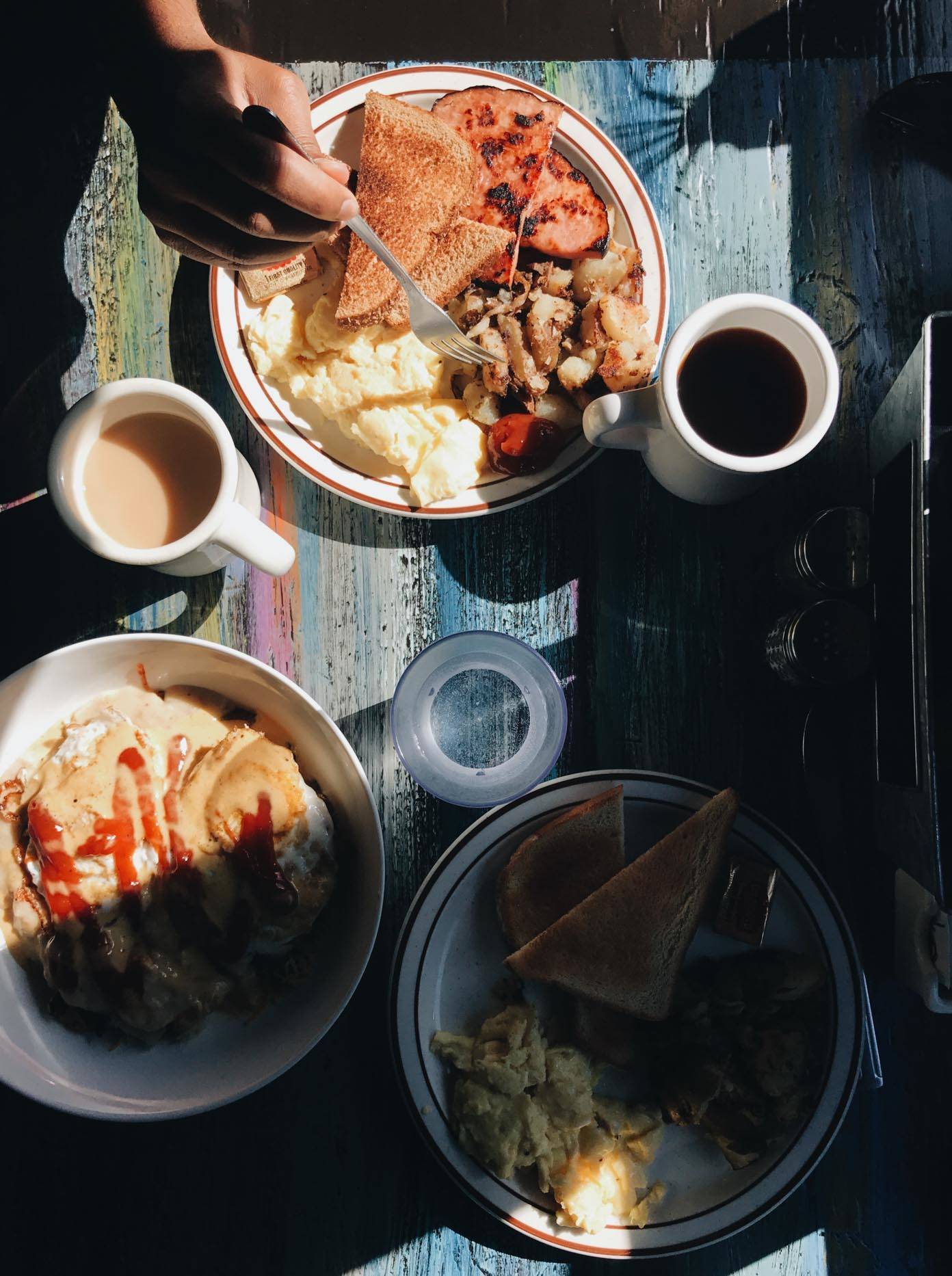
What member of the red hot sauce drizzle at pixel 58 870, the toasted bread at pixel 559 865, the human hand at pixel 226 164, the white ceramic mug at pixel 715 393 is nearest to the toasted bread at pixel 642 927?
the toasted bread at pixel 559 865

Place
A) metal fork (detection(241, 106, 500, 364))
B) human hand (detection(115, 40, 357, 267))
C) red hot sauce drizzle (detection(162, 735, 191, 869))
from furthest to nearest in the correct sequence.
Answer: red hot sauce drizzle (detection(162, 735, 191, 869)) → metal fork (detection(241, 106, 500, 364)) → human hand (detection(115, 40, 357, 267))

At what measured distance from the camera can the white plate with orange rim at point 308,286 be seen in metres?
1.50

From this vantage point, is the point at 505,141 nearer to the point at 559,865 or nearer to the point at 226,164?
the point at 226,164

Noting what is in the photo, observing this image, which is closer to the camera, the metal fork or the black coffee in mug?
the metal fork

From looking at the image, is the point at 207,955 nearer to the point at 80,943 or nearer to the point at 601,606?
the point at 80,943

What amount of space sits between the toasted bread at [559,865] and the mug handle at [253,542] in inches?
25.2

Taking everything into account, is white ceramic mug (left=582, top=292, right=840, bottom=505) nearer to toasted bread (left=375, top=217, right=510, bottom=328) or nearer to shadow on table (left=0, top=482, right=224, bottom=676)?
toasted bread (left=375, top=217, right=510, bottom=328)

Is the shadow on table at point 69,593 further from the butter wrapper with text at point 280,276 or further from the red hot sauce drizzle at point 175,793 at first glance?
the butter wrapper with text at point 280,276

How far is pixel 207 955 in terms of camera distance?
53.5 inches

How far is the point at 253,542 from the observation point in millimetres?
1391

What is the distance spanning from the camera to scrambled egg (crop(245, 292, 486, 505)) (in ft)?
4.90

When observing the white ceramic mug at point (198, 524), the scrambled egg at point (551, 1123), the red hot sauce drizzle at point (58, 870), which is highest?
the white ceramic mug at point (198, 524)

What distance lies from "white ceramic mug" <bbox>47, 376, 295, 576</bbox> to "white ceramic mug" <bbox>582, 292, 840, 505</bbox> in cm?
57

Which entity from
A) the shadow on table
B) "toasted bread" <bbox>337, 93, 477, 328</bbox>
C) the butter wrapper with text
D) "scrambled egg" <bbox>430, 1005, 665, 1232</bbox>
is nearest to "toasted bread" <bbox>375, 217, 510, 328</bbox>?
"toasted bread" <bbox>337, 93, 477, 328</bbox>
